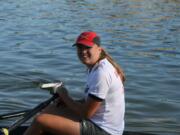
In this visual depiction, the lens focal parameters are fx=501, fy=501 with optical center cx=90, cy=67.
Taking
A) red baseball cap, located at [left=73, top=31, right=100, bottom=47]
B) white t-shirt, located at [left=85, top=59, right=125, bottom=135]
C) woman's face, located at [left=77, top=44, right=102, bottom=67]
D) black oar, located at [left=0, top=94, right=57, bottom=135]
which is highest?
red baseball cap, located at [left=73, top=31, right=100, bottom=47]

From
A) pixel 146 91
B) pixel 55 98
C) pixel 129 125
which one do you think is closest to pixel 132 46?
pixel 146 91

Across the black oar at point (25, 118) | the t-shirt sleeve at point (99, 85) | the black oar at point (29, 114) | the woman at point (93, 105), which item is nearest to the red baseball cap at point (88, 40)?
the woman at point (93, 105)

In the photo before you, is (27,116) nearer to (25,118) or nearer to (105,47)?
(25,118)

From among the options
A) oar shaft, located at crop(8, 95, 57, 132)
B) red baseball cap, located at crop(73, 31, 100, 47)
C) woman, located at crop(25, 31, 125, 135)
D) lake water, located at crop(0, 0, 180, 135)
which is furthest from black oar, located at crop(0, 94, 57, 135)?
lake water, located at crop(0, 0, 180, 135)

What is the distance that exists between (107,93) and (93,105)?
0.23 m

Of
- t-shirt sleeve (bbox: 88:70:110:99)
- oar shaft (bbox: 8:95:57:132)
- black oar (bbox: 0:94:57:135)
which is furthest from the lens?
oar shaft (bbox: 8:95:57:132)

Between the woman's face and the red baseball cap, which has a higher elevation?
the red baseball cap

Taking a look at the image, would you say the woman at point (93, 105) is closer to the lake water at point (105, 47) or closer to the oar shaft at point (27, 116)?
the oar shaft at point (27, 116)

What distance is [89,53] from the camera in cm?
606

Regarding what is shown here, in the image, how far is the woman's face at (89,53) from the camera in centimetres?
604

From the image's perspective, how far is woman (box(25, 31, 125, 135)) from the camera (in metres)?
5.94

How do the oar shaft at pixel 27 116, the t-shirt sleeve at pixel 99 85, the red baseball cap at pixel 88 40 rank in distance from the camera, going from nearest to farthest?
the t-shirt sleeve at pixel 99 85 → the red baseball cap at pixel 88 40 → the oar shaft at pixel 27 116

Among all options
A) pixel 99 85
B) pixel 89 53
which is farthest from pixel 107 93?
pixel 89 53

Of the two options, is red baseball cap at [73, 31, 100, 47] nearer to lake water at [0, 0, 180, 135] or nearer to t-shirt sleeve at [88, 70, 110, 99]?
t-shirt sleeve at [88, 70, 110, 99]
